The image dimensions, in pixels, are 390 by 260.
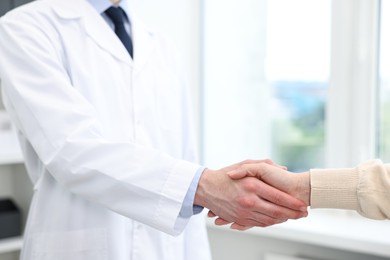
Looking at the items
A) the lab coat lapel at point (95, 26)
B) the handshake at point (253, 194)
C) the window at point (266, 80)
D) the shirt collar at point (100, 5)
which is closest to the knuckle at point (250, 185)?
the handshake at point (253, 194)

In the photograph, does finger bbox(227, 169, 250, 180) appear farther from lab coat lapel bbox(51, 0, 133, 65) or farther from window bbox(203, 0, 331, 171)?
window bbox(203, 0, 331, 171)

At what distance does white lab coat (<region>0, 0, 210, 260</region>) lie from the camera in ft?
3.51

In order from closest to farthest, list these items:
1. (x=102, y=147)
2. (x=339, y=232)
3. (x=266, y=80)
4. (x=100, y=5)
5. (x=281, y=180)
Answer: (x=102, y=147) < (x=281, y=180) < (x=100, y=5) < (x=339, y=232) < (x=266, y=80)

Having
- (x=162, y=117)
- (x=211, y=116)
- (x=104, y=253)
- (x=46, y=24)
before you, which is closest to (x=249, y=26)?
(x=211, y=116)

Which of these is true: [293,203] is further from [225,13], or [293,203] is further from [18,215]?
[225,13]

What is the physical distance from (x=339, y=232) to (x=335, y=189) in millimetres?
613

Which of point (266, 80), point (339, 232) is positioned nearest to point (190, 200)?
point (339, 232)

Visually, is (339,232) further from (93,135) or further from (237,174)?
(93,135)

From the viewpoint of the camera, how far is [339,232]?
1694 mm

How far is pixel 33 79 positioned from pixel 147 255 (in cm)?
50

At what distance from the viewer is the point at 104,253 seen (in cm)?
118

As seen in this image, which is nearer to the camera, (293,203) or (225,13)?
(293,203)

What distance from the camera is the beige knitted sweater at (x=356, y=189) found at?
1.10 m

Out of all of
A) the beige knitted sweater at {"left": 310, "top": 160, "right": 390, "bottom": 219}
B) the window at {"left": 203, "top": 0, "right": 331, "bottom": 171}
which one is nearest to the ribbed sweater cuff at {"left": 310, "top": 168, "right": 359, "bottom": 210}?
the beige knitted sweater at {"left": 310, "top": 160, "right": 390, "bottom": 219}
